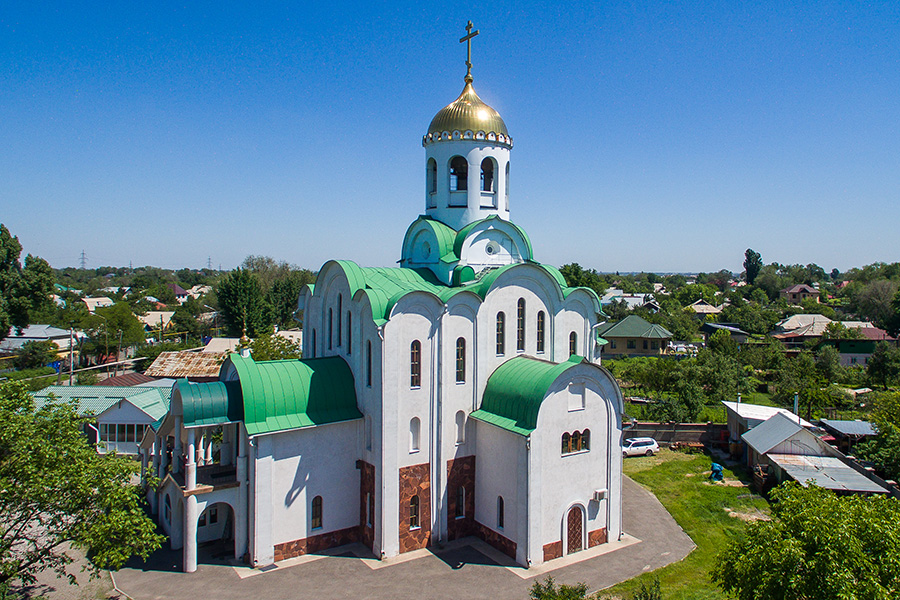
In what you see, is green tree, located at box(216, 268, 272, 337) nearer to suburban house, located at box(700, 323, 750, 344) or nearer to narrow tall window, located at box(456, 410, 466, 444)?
narrow tall window, located at box(456, 410, 466, 444)

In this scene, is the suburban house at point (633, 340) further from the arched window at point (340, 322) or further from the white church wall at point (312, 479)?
the white church wall at point (312, 479)

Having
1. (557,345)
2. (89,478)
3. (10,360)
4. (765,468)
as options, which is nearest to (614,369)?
(765,468)

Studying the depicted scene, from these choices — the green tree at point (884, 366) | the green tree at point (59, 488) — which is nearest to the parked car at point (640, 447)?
the green tree at point (59, 488)

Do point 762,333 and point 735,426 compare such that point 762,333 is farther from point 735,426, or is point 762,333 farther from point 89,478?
point 89,478

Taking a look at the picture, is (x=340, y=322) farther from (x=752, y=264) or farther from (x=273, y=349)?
(x=752, y=264)

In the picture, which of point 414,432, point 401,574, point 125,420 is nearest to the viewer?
point 401,574

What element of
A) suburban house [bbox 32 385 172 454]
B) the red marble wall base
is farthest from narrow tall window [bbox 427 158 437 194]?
suburban house [bbox 32 385 172 454]

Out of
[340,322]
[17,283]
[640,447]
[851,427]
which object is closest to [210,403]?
[340,322]
